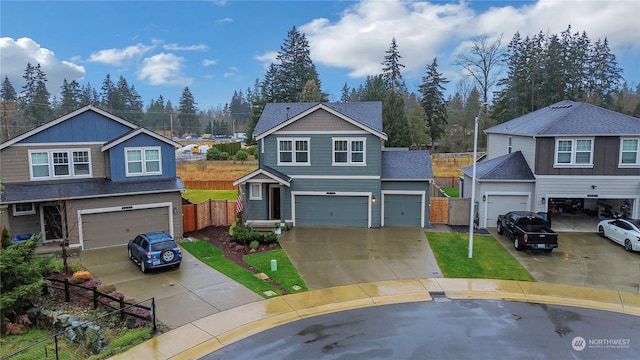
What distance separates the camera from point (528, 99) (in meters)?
61.9

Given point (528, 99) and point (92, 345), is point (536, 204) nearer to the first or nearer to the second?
point (92, 345)

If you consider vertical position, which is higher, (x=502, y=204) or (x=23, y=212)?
(x=23, y=212)

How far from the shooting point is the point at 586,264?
62.8ft

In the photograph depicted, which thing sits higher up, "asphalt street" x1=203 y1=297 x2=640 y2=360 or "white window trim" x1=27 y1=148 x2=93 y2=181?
"white window trim" x1=27 y1=148 x2=93 y2=181

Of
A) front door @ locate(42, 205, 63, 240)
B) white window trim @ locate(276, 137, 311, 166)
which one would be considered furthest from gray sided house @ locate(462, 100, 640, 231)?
front door @ locate(42, 205, 63, 240)

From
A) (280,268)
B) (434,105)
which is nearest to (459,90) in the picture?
(434,105)

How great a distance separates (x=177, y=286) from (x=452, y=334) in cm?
1058

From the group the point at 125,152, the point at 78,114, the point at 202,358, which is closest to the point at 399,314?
the point at 202,358

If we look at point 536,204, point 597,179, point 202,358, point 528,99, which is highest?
point 528,99

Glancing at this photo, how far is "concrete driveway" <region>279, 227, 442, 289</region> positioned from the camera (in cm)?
1786

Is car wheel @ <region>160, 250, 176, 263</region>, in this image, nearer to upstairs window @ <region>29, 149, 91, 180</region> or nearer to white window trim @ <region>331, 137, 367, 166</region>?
upstairs window @ <region>29, 149, 91, 180</region>

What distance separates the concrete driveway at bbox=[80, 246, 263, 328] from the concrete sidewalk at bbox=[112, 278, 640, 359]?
0.78 metres

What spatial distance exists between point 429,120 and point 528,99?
14469 millimetres

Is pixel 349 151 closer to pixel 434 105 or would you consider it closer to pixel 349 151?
pixel 349 151
